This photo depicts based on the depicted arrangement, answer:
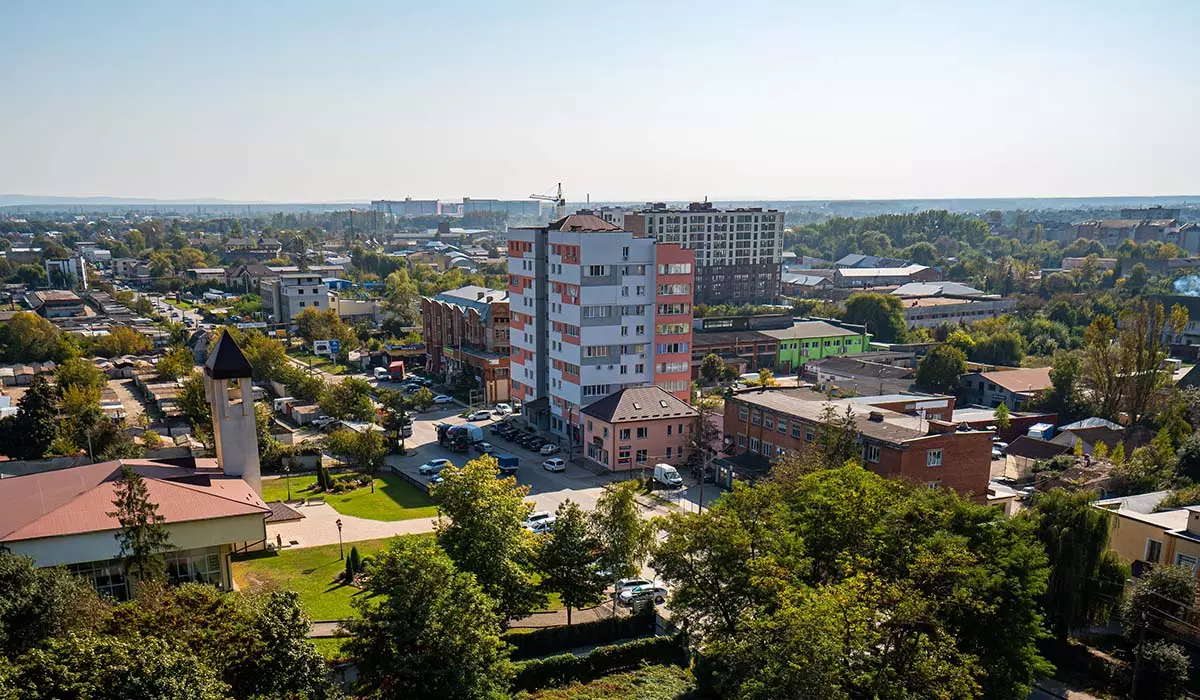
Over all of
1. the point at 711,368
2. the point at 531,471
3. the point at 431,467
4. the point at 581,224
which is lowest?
the point at 531,471

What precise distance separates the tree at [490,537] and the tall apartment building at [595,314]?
22.0m

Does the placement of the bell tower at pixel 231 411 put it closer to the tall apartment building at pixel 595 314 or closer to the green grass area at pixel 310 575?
the green grass area at pixel 310 575

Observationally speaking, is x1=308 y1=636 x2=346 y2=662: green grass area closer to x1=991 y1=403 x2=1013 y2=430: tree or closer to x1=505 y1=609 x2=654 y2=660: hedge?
x1=505 y1=609 x2=654 y2=660: hedge

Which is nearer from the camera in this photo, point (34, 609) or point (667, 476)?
point (34, 609)

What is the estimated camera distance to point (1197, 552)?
2333 centimetres

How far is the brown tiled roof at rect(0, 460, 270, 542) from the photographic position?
22.4m

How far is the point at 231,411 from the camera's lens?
2916 cm

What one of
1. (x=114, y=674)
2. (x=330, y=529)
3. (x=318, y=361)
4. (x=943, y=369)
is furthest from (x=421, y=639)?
(x=318, y=361)

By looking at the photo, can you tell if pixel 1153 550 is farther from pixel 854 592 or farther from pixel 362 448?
pixel 362 448

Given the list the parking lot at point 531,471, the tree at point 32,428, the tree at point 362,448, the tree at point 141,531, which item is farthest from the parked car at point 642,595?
the tree at point 32,428

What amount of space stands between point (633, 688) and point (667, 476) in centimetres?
1745

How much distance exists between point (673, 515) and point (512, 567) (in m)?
Result: 4.53

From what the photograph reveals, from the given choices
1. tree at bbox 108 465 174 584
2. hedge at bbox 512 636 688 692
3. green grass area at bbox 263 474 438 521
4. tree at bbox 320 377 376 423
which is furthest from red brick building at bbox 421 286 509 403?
hedge at bbox 512 636 688 692

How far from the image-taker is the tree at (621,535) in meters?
22.5
